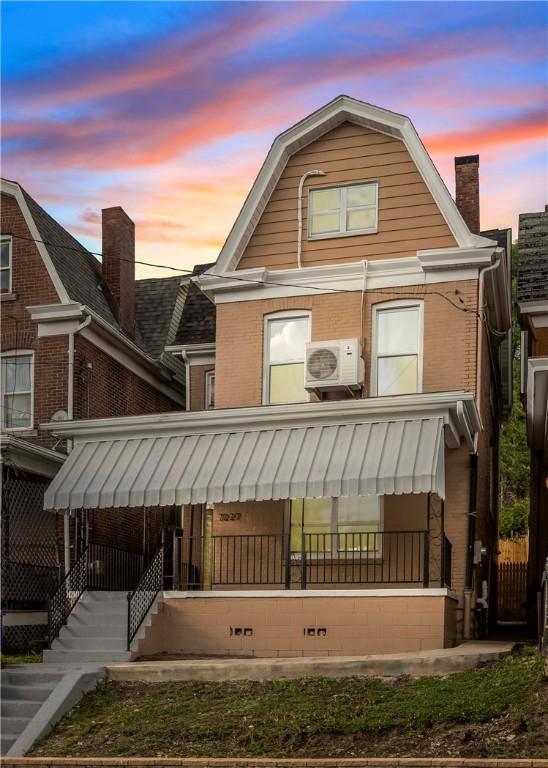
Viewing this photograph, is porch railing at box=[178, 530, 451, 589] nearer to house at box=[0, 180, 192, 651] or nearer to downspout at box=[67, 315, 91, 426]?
house at box=[0, 180, 192, 651]

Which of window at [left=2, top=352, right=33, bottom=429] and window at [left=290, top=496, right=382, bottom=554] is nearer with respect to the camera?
window at [left=290, top=496, right=382, bottom=554]

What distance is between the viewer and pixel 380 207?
21.6m

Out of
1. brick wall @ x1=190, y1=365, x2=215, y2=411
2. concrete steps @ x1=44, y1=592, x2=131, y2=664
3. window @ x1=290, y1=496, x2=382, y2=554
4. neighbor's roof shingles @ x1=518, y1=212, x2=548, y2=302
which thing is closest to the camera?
concrete steps @ x1=44, y1=592, x2=131, y2=664

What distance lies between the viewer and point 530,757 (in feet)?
38.0

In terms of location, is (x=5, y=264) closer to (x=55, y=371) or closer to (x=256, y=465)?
(x=55, y=371)

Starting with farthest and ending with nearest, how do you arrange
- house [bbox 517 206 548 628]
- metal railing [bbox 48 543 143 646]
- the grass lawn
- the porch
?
house [bbox 517 206 548 628] → the porch → metal railing [bbox 48 543 143 646] → the grass lawn

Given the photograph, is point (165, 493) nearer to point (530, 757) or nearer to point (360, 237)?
point (360, 237)

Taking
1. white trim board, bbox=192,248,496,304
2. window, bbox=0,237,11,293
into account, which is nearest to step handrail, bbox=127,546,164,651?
white trim board, bbox=192,248,496,304

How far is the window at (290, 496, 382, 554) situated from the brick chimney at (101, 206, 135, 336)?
7.80 metres

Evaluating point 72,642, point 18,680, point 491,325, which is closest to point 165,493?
point 72,642

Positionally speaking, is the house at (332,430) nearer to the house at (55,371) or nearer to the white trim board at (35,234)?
the house at (55,371)

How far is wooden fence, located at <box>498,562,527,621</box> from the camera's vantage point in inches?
1147

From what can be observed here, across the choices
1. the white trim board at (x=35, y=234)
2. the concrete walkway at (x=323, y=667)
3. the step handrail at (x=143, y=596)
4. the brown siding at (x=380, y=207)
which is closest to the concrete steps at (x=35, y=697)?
the concrete walkway at (x=323, y=667)

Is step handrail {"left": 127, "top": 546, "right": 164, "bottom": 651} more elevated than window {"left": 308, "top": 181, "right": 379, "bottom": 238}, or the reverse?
window {"left": 308, "top": 181, "right": 379, "bottom": 238}
